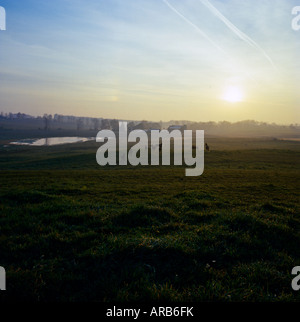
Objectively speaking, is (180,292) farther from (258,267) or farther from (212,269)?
(258,267)

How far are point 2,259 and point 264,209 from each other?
10.6 m

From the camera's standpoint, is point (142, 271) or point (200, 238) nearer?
point (142, 271)

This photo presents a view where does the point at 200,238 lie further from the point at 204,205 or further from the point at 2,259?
the point at 2,259

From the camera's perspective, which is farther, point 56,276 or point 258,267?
point 258,267

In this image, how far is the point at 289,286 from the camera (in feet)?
17.3

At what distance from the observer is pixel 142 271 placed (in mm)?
5402

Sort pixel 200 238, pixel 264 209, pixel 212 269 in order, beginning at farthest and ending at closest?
pixel 264 209
pixel 200 238
pixel 212 269
